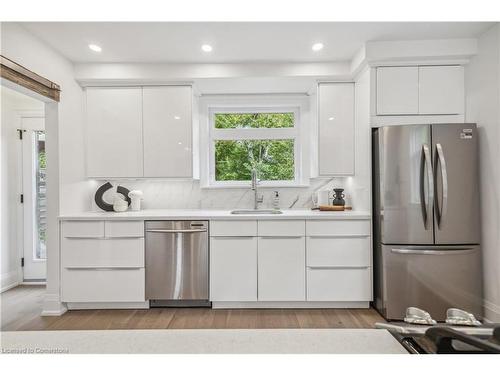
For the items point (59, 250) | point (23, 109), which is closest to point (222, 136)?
point (59, 250)

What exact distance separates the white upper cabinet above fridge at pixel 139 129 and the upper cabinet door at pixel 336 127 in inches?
54.2

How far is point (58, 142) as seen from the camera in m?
2.83

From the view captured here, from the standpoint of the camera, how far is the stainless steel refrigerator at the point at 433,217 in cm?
252

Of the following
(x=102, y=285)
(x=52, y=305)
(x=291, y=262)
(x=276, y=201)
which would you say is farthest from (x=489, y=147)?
(x=52, y=305)

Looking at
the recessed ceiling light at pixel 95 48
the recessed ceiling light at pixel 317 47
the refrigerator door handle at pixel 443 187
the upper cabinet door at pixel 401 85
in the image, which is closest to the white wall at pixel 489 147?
the refrigerator door handle at pixel 443 187

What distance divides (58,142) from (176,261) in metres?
1.55

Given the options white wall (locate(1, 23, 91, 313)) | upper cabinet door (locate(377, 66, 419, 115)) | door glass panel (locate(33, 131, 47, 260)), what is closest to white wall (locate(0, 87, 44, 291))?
door glass panel (locate(33, 131, 47, 260))

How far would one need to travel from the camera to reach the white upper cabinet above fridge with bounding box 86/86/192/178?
3178mm

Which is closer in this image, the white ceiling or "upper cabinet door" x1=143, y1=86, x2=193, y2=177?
the white ceiling

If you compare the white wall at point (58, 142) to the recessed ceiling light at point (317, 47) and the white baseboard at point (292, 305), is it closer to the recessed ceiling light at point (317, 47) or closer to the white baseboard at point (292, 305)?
the white baseboard at point (292, 305)

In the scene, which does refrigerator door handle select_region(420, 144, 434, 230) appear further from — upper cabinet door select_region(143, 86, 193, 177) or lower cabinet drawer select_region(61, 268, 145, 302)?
lower cabinet drawer select_region(61, 268, 145, 302)

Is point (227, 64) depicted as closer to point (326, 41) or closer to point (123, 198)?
point (326, 41)

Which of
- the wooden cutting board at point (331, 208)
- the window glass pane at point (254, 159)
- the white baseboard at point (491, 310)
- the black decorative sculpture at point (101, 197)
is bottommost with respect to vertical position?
the white baseboard at point (491, 310)

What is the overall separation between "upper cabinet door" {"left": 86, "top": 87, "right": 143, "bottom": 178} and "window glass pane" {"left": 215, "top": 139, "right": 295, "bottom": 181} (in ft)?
3.24
